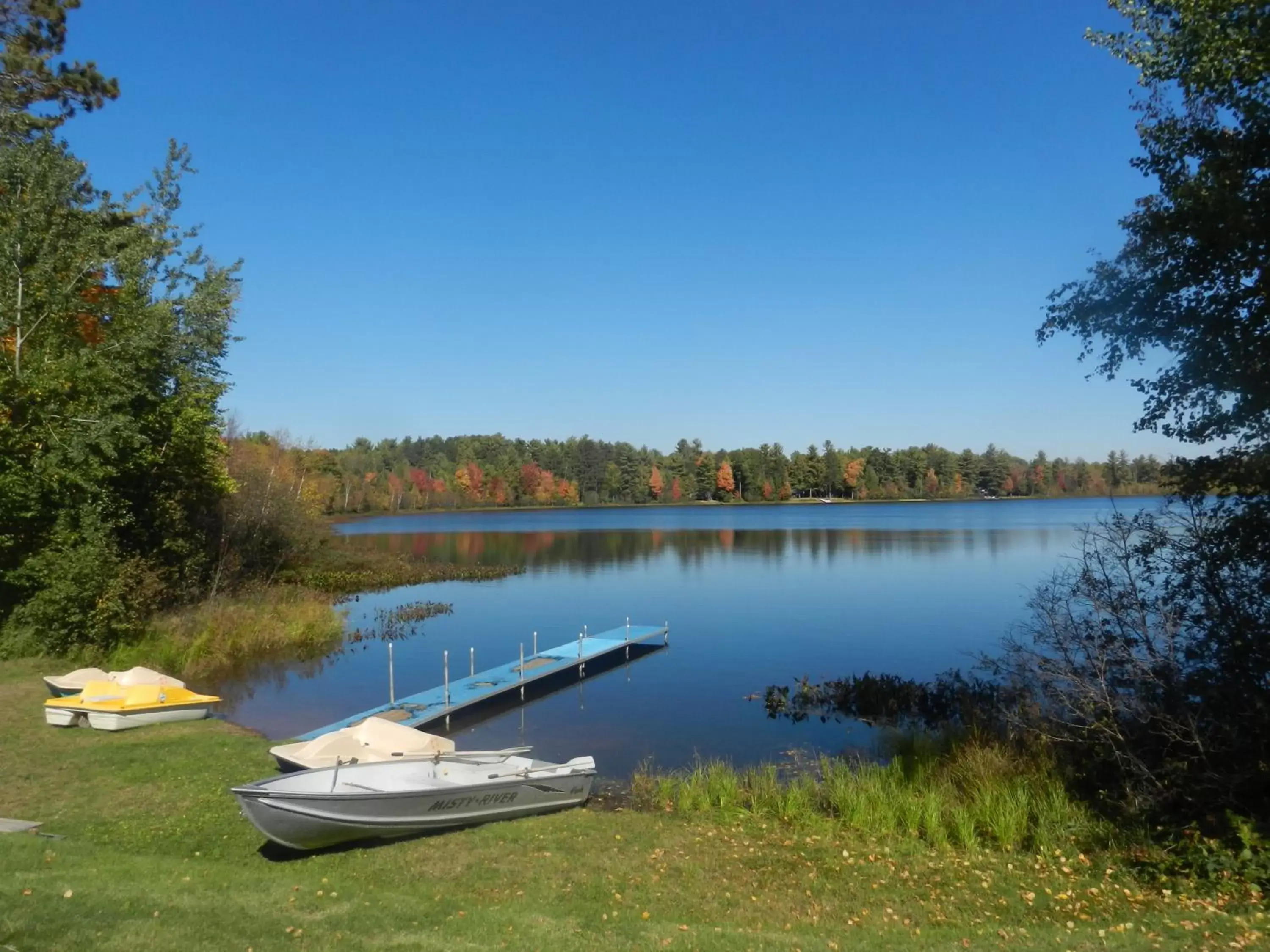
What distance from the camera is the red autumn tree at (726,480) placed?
15250 cm

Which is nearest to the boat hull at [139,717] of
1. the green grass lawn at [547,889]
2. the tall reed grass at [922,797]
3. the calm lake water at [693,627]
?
the calm lake water at [693,627]

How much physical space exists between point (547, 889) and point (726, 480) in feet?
476

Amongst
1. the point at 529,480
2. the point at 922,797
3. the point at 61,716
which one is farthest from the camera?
the point at 529,480

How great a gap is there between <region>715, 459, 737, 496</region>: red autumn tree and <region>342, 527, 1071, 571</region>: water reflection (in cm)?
6721

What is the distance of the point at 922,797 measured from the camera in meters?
11.8

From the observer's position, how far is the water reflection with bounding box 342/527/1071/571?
184 feet

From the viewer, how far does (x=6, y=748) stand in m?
13.2

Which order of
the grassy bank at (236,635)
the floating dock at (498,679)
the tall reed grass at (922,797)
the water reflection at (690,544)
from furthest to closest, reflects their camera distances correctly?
the water reflection at (690,544) < the grassy bank at (236,635) < the floating dock at (498,679) < the tall reed grass at (922,797)

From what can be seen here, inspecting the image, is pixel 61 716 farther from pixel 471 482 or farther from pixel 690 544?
pixel 471 482

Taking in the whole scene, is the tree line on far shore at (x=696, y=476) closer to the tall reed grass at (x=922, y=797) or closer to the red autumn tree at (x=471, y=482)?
the red autumn tree at (x=471, y=482)

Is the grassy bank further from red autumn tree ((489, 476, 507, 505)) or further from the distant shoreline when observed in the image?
red autumn tree ((489, 476, 507, 505))

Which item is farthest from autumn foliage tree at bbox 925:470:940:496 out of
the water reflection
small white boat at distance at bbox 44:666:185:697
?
small white boat at distance at bbox 44:666:185:697

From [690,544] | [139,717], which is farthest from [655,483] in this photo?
[139,717]

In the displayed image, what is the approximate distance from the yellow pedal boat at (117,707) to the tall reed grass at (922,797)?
8172mm
